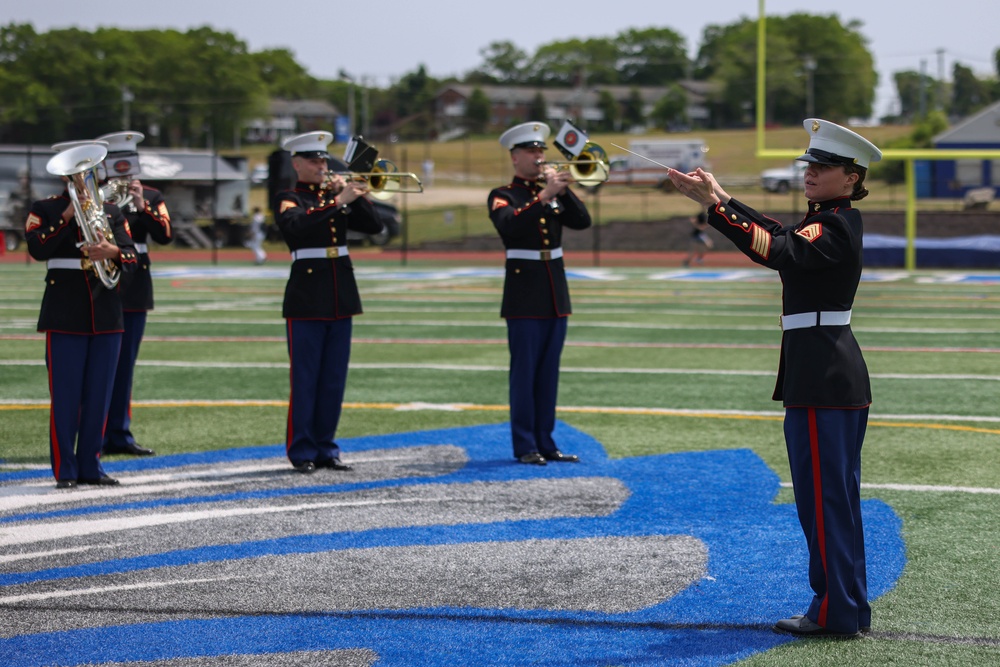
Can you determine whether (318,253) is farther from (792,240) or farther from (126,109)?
(126,109)

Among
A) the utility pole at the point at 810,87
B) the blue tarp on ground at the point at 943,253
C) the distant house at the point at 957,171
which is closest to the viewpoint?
the distant house at the point at 957,171

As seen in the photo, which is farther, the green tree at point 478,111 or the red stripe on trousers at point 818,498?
the green tree at point 478,111

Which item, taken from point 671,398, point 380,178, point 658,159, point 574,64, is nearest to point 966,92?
point 671,398

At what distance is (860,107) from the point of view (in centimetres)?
2809

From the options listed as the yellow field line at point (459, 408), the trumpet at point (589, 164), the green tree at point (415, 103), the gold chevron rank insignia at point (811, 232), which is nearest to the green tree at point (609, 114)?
the green tree at point (415, 103)

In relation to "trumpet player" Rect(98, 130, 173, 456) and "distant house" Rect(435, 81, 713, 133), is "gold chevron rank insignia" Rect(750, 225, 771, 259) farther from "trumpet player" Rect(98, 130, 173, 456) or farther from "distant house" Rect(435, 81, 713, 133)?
"distant house" Rect(435, 81, 713, 133)

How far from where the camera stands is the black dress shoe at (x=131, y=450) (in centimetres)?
823

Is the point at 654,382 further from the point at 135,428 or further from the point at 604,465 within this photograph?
the point at 135,428

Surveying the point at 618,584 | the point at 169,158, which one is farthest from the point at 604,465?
the point at 169,158

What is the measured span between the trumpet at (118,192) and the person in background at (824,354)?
439cm

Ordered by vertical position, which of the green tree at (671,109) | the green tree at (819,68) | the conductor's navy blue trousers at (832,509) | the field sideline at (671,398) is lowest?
the field sideline at (671,398)

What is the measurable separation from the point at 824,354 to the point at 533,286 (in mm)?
3478

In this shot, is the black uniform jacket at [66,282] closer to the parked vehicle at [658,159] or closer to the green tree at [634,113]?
the parked vehicle at [658,159]

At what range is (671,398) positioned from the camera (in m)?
10.2
